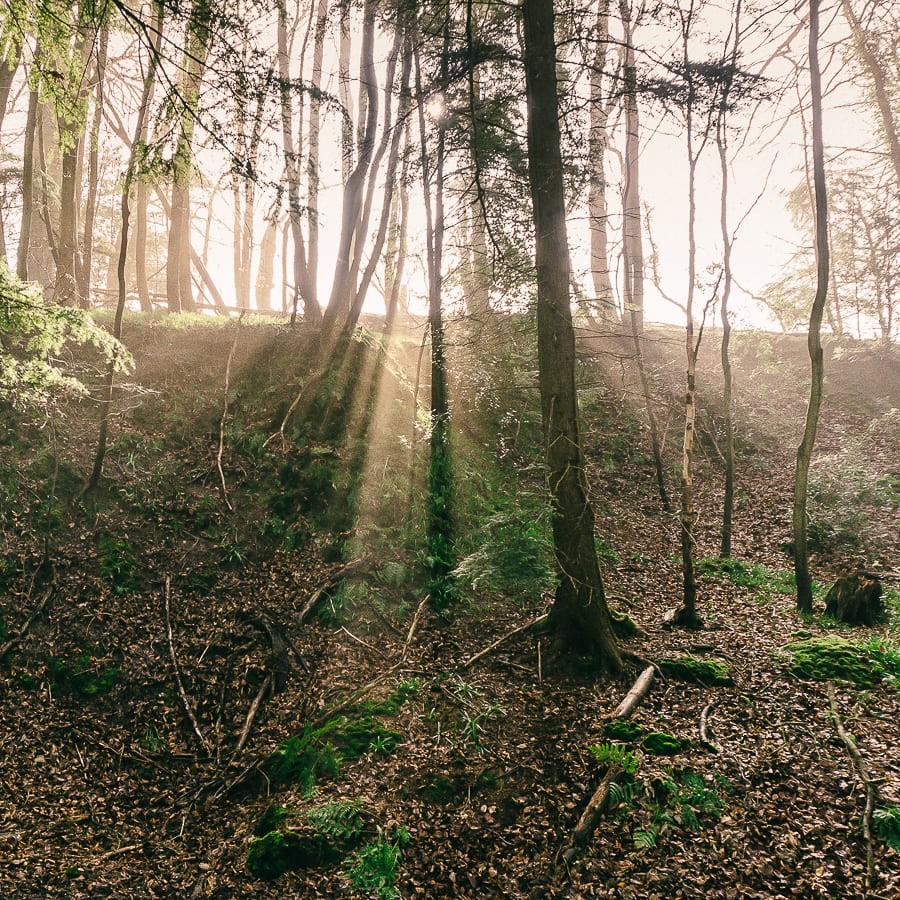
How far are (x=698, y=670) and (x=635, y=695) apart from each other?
1035mm

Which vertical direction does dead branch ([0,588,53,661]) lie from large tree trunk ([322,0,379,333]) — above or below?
below

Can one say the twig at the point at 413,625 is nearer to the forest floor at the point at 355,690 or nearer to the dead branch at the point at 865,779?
the forest floor at the point at 355,690

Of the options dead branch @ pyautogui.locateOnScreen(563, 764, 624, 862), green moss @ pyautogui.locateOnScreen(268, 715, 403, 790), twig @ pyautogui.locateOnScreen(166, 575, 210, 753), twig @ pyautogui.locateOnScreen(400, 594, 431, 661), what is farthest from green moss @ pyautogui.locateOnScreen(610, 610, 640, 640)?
twig @ pyautogui.locateOnScreen(166, 575, 210, 753)

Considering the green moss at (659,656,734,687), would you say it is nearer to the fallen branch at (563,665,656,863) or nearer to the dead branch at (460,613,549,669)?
the fallen branch at (563,665,656,863)

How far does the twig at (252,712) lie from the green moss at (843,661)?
6.43 metres

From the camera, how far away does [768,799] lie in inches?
171

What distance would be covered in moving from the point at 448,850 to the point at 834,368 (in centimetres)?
2154

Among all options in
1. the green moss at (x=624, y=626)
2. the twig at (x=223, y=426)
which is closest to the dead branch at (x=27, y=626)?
the twig at (x=223, y=426)

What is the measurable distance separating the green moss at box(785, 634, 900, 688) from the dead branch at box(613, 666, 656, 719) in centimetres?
177

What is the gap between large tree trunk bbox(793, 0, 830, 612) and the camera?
7375mm

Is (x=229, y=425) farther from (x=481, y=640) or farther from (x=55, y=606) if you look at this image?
(x=481, y=640)

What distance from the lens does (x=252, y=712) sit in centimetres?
595

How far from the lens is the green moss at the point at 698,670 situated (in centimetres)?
598

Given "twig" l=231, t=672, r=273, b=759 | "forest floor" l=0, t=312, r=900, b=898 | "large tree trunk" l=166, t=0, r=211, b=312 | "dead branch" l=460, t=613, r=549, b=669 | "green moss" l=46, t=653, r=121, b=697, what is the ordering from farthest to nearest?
1. "dead branch" l=460, t=613, r=549, b=669
2. "green moss" l=46, t=653, r=121, b=697
3. "twig" l=231, t=672, r=273, b=759
4. "large tree trunk" l=166, t=0, r=211, b=312
5. "forest floor" l=0, t=312, r=900, b=898
